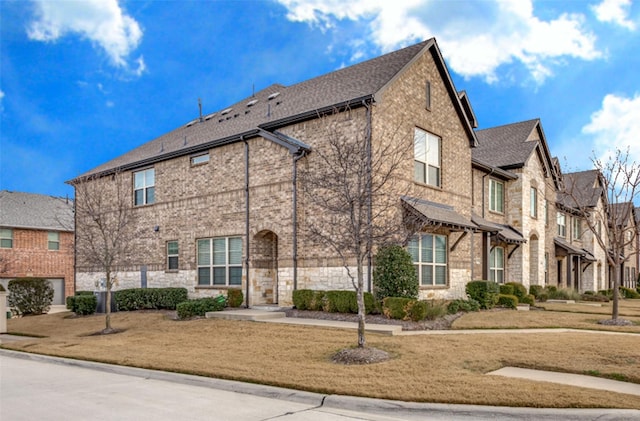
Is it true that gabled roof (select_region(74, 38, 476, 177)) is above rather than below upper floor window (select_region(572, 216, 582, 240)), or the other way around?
above

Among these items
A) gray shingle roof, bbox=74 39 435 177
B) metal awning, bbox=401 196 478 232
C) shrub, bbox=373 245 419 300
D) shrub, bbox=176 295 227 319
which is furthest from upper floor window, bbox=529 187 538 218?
shrub, bbox=176 295 227 319

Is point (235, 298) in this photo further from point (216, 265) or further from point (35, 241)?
point (35, 241)

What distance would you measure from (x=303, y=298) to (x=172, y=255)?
28.8 ft

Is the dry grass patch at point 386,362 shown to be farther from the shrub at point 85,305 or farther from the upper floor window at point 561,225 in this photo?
→ the upper floor window at point 561,225

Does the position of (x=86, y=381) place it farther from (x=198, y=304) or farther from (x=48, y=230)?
(x=48, y=230)

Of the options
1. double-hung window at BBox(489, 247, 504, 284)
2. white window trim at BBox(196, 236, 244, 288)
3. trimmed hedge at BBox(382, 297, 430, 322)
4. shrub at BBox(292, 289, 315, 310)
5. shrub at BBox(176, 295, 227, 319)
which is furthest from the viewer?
double-hung window at BBox(489, 247, 504, 284)

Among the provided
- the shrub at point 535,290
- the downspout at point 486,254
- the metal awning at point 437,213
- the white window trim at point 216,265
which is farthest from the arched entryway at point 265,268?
the shrub at point 535,290

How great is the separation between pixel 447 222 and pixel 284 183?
5.83 m

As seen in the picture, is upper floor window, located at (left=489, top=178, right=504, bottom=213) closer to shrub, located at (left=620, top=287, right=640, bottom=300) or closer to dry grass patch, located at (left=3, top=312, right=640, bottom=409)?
dry grass patch, located at (left=3, top=312, right=640, bottom=409)

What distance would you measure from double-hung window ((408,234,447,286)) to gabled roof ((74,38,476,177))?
5.36m

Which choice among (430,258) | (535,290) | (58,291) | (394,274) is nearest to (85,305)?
(394,274)

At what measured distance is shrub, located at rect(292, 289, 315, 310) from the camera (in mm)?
17594

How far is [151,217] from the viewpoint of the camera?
25.1 m

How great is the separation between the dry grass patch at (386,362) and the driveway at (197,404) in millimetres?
291
